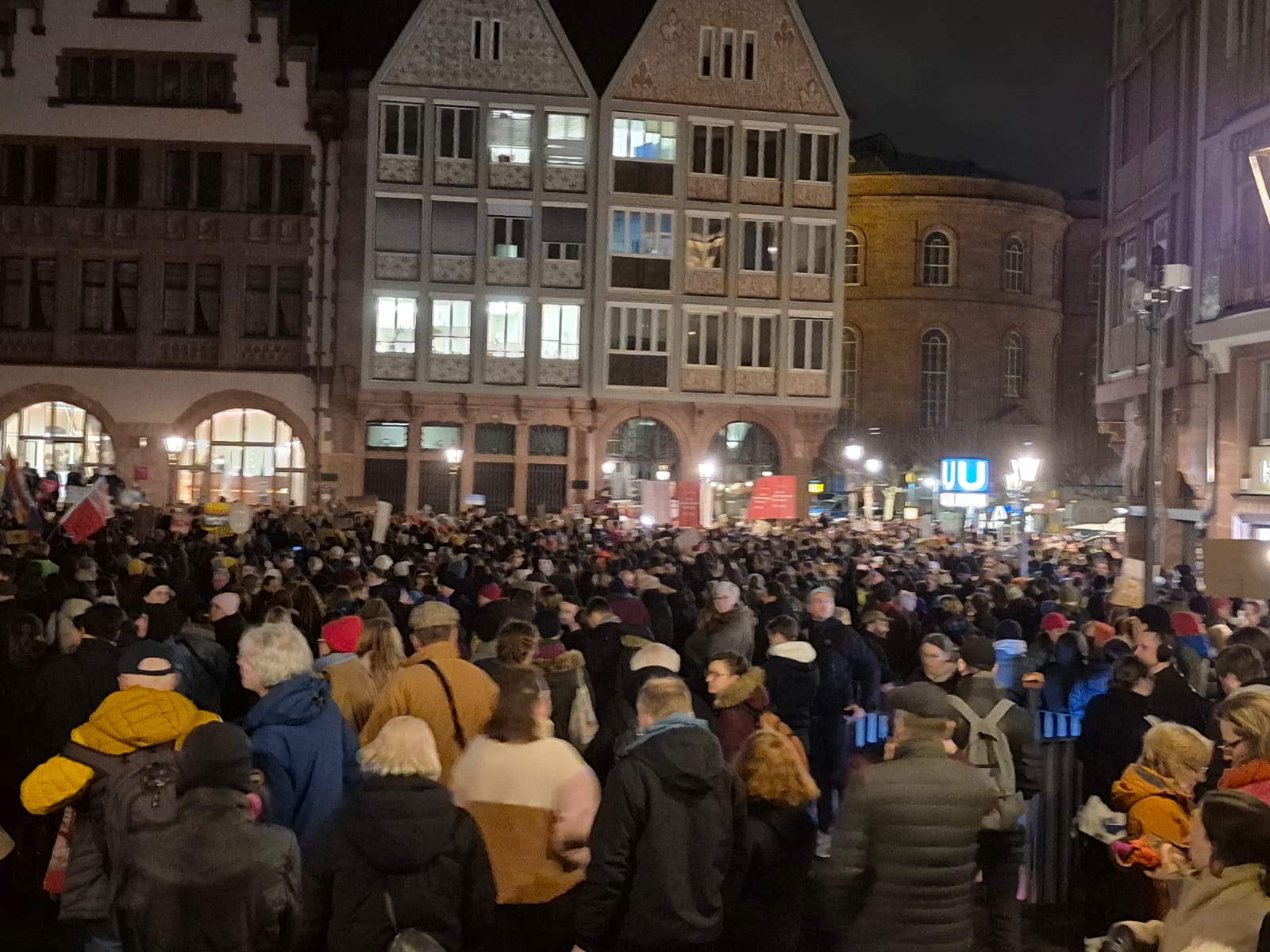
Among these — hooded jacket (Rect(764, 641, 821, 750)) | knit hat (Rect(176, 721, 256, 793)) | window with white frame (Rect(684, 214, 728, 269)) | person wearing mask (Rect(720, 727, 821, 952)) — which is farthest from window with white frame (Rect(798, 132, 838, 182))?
knit hat (Rect(176, 721, 256, 793))

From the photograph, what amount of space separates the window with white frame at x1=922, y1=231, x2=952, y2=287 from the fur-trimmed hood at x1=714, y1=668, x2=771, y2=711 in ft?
140

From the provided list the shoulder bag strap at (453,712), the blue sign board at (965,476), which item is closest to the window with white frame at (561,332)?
the blue sign board at (965,476)

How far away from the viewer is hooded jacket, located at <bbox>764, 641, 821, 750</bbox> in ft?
26.8

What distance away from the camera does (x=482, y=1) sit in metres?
35.5

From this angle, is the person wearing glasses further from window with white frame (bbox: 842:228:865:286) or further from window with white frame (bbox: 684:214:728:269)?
window with white frame (bbox: 842:228:865:286)

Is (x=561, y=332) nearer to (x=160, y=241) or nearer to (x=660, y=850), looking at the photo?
(x=160, y=241)

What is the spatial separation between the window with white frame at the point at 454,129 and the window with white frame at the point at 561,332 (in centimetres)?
462

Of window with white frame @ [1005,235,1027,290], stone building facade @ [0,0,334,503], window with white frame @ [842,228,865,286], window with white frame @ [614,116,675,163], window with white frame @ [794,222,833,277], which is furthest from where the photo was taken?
window with white frame @ [1005,235,1027,290]

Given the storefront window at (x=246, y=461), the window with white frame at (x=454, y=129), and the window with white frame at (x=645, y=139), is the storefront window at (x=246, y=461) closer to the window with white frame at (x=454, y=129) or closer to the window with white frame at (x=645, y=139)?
the window with white frame at (x=454, y=129)

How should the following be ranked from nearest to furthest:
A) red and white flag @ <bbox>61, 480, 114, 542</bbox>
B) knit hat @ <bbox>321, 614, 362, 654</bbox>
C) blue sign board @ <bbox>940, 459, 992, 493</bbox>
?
knit hat @ <bbox>321, 614, 362, 654</bbox>, red and white flag @ <bbox>61, 480, 114, 542</bbox>, blue sign board @ <bbox>940, 459, 992, 493</bbox>

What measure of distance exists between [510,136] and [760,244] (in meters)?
7.34

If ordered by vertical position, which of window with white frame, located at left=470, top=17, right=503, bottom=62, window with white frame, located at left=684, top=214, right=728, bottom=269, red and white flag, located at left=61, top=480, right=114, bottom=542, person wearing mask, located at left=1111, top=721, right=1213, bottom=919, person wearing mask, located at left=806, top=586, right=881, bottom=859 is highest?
window with white frame, located at left=470, top=17, right=503, bottom=62

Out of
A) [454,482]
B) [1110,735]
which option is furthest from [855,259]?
[1110,735]

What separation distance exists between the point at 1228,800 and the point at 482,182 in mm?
33167
